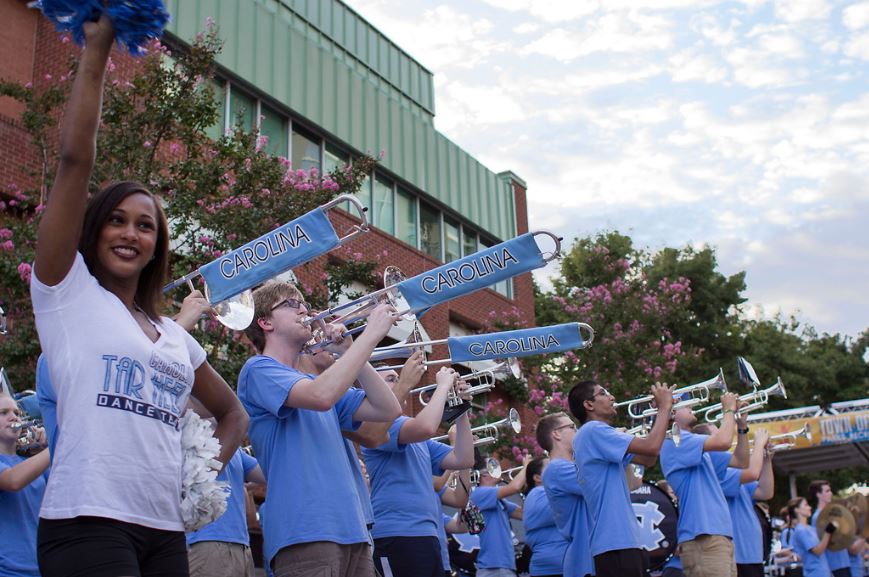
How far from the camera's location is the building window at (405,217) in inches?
854

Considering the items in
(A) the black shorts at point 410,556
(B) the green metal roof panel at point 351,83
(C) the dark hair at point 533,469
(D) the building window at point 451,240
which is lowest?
(A) the black shorts at point 410,556

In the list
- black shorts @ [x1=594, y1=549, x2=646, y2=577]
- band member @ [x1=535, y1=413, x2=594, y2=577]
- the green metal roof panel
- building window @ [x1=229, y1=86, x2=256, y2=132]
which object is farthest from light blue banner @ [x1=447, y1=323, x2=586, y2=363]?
building window @ [x1=229, y1=86, x2=256, y2=132]

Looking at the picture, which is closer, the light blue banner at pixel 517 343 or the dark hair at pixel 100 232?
the dark hair at pixel 100 232

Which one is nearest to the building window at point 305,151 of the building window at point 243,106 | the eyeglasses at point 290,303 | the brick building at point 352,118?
the brick building at point 352,118

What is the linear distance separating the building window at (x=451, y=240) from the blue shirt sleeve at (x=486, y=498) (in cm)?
1268

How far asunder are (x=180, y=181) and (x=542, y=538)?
5.36 meters

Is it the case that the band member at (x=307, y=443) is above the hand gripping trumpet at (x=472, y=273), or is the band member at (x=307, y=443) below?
below

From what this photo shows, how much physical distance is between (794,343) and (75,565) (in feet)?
111

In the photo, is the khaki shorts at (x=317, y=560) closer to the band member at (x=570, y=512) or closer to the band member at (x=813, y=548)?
the band member at (x=570, y=512)

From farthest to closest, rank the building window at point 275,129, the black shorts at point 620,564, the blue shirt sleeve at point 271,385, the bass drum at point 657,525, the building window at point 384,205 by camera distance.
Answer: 1. the building window at point 384,205
2. the building window at point 275,129
3. the bass drum at point 657,525
4. the black shorts at point 620,564
5. the blue shirt sleeve at point 271,385

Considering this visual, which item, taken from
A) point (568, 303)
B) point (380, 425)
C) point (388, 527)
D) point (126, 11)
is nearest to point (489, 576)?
point (388, 527)

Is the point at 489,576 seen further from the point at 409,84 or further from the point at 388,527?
the point at 409,84

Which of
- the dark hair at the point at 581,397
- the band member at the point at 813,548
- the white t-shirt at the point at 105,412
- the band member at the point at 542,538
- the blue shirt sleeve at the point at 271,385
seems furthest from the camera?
the band member at the point at 813,548

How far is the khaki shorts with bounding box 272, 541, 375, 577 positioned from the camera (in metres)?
4.36
